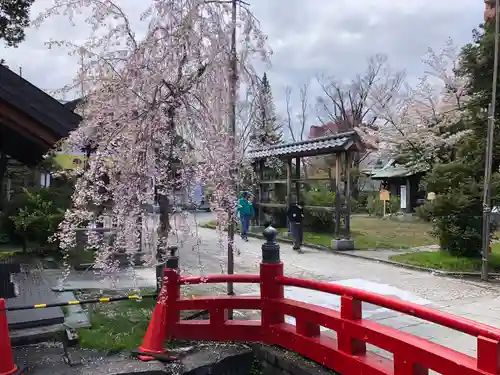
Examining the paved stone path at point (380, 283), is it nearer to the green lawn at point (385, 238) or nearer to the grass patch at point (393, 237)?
the green lawn at point (385, 238)

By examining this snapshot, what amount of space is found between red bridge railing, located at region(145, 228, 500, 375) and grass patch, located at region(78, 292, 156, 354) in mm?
467

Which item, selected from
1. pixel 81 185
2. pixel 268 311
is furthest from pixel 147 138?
pixel 268 311

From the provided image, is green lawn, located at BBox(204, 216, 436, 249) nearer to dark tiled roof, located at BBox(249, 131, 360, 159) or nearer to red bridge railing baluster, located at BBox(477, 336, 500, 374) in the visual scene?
dark tiled roof, located at BBox(249, 131, 360, 159)

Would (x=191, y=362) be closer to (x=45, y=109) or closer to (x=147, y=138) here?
(x=147, y=138)

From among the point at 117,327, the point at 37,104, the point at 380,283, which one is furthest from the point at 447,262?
the point at 37,104

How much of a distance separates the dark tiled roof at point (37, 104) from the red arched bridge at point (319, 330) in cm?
206

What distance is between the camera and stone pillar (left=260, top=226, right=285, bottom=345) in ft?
17.3

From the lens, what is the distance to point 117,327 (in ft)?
19.2

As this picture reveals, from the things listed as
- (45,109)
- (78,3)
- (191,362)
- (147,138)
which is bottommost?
(191,362)

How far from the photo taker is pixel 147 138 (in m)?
4.59

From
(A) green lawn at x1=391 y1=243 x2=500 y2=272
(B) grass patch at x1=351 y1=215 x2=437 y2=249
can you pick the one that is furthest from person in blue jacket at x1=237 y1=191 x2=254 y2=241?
(A) green lawn at x1=391 y1=243 x2=500 y2=272

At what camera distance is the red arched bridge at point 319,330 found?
3.38 m

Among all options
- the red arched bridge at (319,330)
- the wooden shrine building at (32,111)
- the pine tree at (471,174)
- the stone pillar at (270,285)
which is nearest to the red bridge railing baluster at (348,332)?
the red arched bridge at (319,330)

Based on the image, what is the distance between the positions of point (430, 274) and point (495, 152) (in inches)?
116
